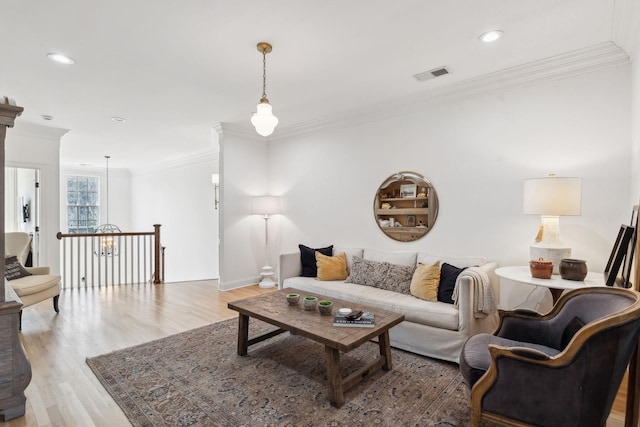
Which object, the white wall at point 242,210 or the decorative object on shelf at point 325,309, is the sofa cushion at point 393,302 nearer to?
the decorative object on shelf at point 325,309

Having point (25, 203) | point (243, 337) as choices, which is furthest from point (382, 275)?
point (25, 203)

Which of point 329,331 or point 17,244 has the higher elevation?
point 17,244

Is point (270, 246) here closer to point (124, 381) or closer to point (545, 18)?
point (124, 381)

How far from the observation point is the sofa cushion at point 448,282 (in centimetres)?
302

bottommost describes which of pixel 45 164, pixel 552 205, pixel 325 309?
pixel 325 309

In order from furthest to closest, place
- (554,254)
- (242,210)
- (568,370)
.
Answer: (242,210), (554,254), (568,370)

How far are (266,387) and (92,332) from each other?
2256 millimetres

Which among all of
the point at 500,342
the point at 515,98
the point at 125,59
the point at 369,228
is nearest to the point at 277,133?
the point at 369,228

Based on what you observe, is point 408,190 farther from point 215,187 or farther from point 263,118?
point 215,187

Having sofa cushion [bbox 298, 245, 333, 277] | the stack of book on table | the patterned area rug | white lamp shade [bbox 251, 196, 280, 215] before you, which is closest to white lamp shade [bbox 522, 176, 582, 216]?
the patterned area rug

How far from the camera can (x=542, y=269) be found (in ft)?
8.25

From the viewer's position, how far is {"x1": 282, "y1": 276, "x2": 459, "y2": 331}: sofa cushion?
2.77 meters

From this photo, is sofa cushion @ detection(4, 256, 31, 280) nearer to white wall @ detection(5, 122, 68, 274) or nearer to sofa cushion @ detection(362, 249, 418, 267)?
white wall @ detection(5, 122, 68, 274)

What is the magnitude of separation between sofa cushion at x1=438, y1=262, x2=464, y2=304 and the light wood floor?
1.29 metres
